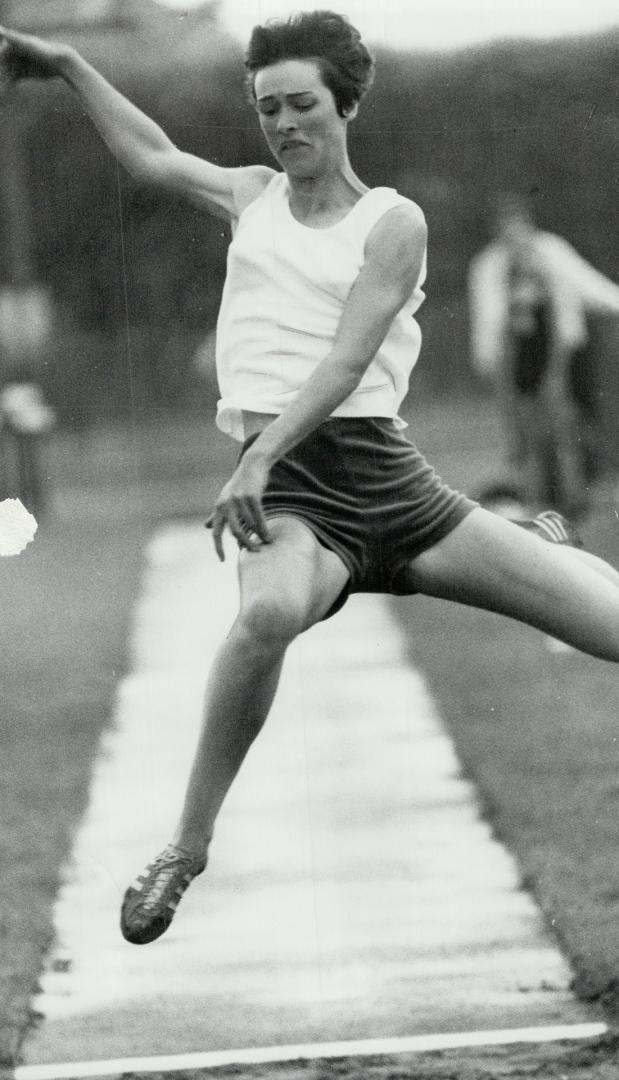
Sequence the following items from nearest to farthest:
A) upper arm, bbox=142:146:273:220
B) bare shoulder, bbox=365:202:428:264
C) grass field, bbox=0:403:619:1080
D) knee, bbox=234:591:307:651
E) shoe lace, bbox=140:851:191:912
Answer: knee, bbox=234:591:307:651, bare shoulder, bbox=365:202:428:264, upper arm, bbox=142:146:273:220, shoe lace, bbox=140:851:191:912, grass field, bbox=0:403:619:1080

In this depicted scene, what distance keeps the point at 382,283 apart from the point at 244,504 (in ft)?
1.90

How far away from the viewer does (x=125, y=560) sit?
18.5 feet

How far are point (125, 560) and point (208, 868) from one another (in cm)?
78

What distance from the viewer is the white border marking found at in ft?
18.4

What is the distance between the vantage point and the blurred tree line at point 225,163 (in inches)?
212

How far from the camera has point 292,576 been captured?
5.13 m

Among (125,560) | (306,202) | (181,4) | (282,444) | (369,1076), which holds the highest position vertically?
(181,4)

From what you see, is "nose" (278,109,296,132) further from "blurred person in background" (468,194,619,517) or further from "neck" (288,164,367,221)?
→ "blurred person in background" (468,194,619,517)

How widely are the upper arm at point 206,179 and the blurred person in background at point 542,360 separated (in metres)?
0.61

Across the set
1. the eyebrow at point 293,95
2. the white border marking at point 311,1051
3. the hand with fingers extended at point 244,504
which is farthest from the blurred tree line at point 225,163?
the white border marking at point 311,1051

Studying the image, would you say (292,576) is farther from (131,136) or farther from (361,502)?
(131,136)

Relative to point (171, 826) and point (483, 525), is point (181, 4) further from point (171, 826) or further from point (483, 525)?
point (171, 826)

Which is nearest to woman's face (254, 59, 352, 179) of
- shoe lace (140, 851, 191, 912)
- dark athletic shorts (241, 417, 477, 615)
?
dark athletic shorts (241, 417, 477, 615)

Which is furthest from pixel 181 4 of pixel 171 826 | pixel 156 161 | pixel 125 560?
pixel 171 826
